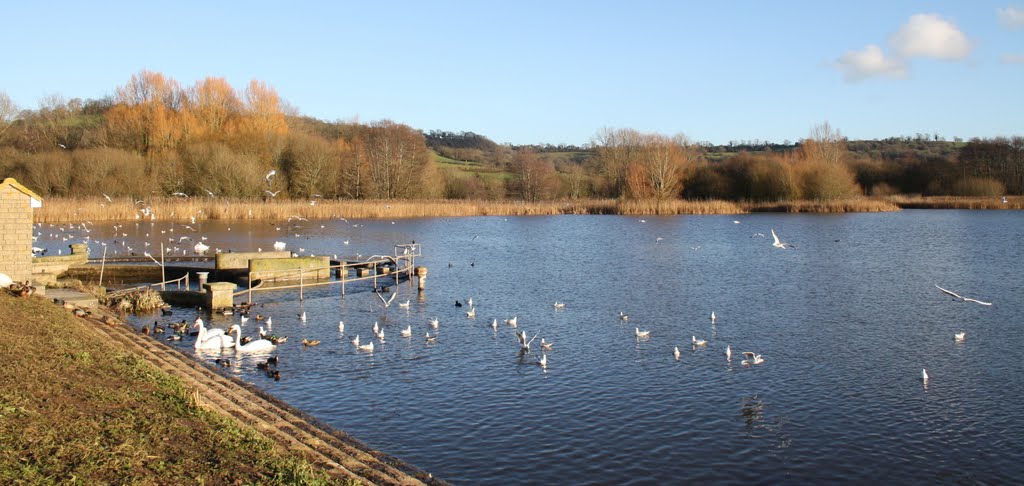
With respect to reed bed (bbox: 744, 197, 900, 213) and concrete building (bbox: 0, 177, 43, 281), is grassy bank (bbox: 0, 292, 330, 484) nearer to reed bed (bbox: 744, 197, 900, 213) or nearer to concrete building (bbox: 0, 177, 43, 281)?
concrete building (bbox: 0, 177, 43, 281)

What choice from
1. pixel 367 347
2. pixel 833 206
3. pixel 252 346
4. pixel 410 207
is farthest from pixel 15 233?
pixel 833 206

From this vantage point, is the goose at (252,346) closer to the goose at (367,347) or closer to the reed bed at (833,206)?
the goose at (367,347)

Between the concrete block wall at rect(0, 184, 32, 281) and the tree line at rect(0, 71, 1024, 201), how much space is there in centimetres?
4397

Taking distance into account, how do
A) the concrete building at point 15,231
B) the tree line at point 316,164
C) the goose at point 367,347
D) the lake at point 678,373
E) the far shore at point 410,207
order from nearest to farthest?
the lake at point 678,373, the goose at point 367,347, the concrete building at point 15,231, the far shore at point 410,207, the tree line at point 316,164

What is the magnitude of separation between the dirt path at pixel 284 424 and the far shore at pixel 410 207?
138ft

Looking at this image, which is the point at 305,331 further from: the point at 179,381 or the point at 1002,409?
the point at 1002,409

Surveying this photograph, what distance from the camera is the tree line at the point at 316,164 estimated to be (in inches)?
2616

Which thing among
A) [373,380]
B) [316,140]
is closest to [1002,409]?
[373,380]

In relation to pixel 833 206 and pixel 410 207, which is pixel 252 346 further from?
pixel 833 206

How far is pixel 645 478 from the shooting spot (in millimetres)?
10477

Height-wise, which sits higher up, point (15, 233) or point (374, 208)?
point (374, 208)

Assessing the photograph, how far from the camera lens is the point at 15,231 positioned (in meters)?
20.4

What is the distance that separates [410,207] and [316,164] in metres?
10.3

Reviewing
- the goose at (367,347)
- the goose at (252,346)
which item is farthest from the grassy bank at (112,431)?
the goose at (367,347)
